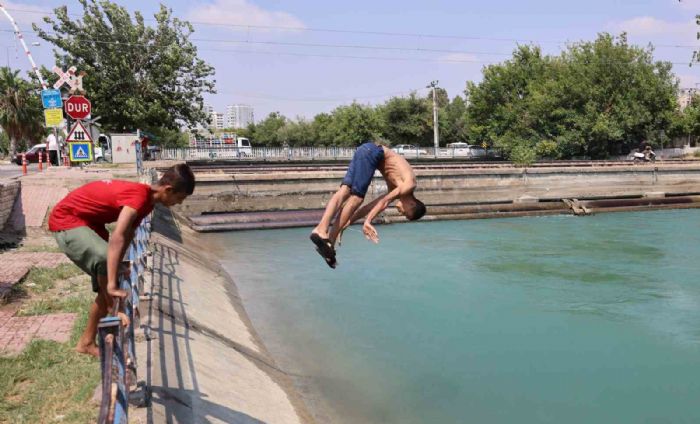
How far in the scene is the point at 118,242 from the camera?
4.31 metres

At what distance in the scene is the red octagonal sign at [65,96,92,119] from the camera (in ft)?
59.1

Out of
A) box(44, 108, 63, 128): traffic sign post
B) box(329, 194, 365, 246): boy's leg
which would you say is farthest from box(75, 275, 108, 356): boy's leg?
box(44, 108, 63, 128): traffic sign post

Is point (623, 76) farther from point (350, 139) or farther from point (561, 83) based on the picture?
point (350, 139)

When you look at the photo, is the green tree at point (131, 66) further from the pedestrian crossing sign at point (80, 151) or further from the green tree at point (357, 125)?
the green tree at point (357, 125)

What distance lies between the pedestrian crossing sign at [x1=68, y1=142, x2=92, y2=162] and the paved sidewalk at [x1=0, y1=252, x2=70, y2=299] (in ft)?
22.7

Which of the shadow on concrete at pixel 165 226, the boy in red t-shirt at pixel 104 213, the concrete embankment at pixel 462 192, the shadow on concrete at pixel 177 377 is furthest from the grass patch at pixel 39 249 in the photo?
the concrete embankment at pixel 462 192

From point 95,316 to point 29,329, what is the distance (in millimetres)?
2443

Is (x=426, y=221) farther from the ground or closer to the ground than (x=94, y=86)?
closer to the ground

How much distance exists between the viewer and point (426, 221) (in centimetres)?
2680

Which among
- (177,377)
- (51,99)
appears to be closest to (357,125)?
(51,99)

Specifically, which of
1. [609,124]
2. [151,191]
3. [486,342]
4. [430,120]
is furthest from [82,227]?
[430,120]

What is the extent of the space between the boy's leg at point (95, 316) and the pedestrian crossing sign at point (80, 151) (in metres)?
13.7

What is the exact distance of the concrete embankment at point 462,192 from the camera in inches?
969

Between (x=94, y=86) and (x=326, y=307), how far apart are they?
3182 centimetres
